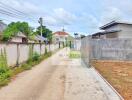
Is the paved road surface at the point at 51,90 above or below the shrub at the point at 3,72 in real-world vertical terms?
below

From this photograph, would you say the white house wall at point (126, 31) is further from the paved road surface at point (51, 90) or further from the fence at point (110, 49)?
the paved road surface at point (51, 90)

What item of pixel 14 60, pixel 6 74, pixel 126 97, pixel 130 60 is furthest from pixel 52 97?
pixel 130 60

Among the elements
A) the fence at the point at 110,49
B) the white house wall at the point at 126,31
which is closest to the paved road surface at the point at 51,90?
the fence at the point at 110,49

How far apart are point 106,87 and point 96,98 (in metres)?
2.29

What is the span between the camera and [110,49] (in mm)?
26859

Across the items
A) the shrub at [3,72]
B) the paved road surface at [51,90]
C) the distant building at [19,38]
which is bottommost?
the paved road surface at [51,90]

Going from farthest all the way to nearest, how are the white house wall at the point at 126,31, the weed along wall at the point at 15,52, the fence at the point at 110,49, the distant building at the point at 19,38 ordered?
the distant building at the point at 19,38
the white house wall at the point at 126,31
the fence at the point at 110,49
the weed along wall at the point at 15,52

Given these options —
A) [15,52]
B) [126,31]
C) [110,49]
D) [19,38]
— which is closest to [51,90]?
[15,52]

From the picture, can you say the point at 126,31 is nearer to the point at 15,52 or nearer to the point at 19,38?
the point at 15,52

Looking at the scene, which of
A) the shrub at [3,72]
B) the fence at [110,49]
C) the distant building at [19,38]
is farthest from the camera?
the distant building at [19,38]

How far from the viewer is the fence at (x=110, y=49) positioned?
85.0ft

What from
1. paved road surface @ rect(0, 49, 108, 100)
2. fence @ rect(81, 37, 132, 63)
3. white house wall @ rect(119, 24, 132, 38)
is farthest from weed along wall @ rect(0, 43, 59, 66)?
white house wall @ rect(119, 24, 132, 38)

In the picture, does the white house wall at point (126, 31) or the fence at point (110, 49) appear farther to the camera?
the white house wall at point (126, 31)

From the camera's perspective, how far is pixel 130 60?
84.8ft
